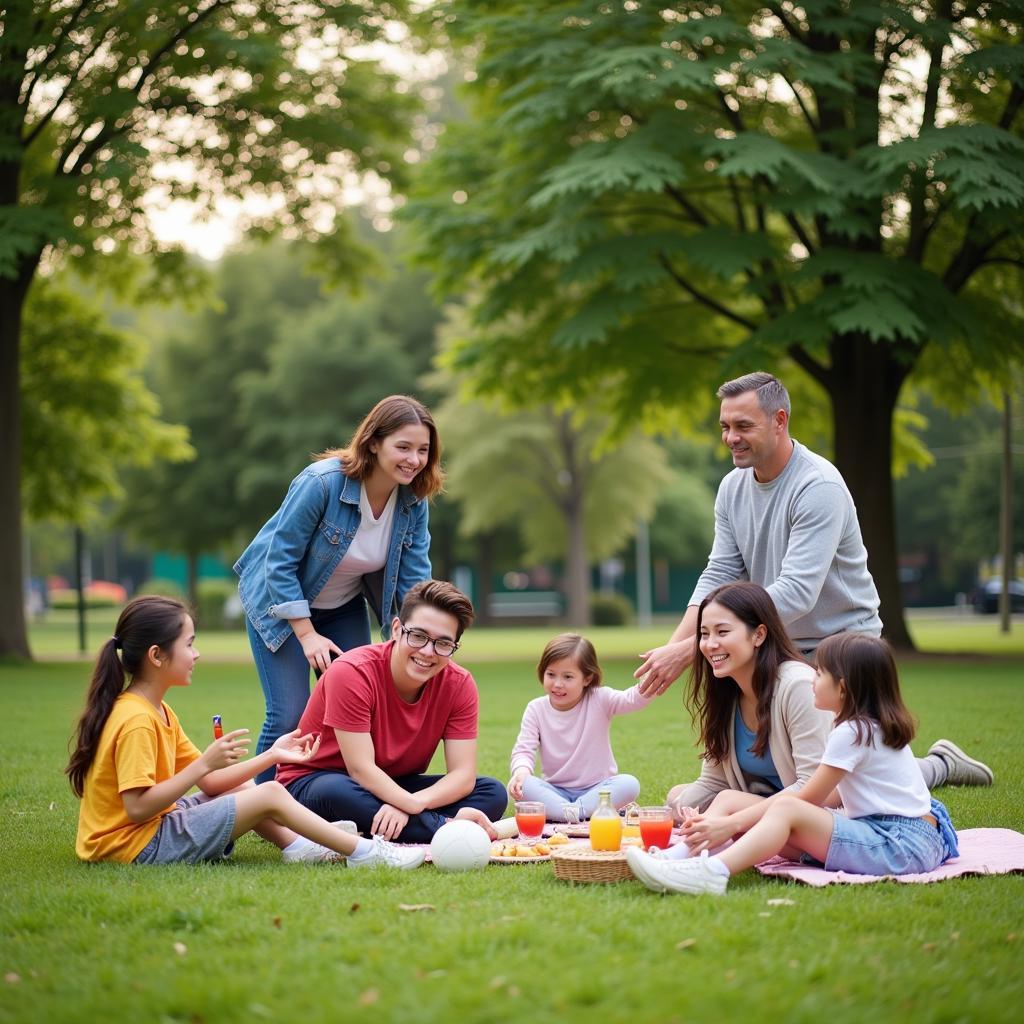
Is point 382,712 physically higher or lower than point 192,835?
higher

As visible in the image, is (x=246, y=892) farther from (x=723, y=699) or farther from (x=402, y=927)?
(x=723, y=699)

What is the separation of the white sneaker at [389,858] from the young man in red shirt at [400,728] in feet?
1.03

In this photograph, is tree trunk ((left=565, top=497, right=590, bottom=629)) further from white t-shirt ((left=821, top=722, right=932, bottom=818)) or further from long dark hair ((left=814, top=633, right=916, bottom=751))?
long dark hair ((left=814, top=633, right=916, bottom=751))

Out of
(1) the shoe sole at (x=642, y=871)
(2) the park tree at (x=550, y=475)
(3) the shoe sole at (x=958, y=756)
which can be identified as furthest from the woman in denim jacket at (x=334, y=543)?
(2) the park tree at (x=550, y=475)

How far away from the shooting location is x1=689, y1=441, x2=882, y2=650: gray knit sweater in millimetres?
6270

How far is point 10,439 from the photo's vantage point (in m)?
19.8

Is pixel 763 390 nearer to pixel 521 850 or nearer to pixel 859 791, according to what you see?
pixel 859 791

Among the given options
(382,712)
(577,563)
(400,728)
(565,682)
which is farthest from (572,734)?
(577,563)

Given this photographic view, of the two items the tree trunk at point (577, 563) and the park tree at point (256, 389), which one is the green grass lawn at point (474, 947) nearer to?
the tree trunk at point (577, 563)

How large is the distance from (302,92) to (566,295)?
16.6 ft

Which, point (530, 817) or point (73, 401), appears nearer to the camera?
point (530, 817)

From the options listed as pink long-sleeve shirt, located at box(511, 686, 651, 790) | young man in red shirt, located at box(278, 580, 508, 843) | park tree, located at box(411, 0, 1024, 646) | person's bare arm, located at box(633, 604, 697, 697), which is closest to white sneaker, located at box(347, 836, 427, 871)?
young man in red shirt, located at box(278, 580, 508, 843)

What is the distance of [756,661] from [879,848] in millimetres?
919

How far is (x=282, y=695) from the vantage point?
276 inches
